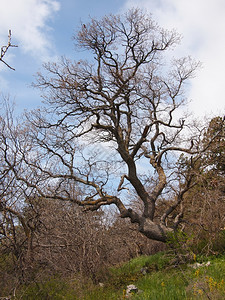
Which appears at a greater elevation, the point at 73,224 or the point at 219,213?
the point at 73,224

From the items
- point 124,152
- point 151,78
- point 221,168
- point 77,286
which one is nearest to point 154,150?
point 124,152

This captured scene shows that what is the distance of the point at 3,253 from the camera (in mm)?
6066

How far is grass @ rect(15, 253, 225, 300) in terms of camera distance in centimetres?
468

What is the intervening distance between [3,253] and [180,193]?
6722mm

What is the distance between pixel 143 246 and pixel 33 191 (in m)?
10.1

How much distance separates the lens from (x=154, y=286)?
6.58 metres

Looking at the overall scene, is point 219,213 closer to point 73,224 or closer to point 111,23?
point 73,224

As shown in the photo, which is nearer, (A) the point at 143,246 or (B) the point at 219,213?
(B) the point at 219,213

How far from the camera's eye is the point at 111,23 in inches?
463

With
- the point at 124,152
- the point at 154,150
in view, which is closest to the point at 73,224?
the point at 124,152

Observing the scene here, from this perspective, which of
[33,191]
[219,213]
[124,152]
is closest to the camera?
[33,191]

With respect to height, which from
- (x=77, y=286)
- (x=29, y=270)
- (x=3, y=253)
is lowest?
(x=77, y=286)

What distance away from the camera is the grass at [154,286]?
4.68 m

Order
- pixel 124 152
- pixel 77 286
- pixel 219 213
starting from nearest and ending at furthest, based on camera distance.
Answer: pixel 77 286 < pixel 219 213 < pixel 124 152
